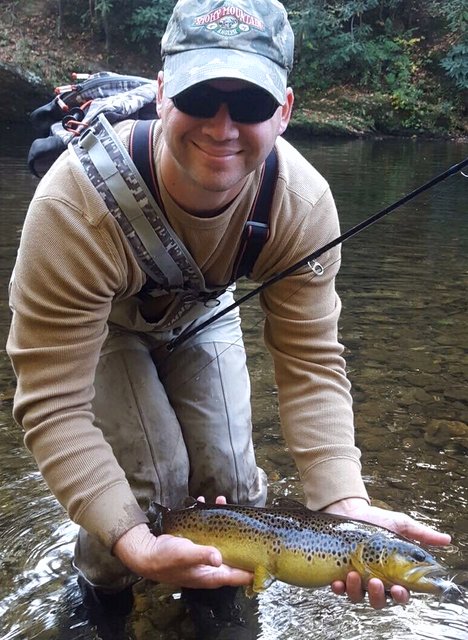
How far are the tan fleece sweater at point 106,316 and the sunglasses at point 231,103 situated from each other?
0.86 feet

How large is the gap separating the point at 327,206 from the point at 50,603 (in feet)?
5.47

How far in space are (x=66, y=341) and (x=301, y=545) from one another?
842 millimetres

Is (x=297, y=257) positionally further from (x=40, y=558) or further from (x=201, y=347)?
(x=40, y=558)

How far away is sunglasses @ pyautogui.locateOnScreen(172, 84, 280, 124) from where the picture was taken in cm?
194

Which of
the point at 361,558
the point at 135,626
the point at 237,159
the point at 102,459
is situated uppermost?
the point at 237,159

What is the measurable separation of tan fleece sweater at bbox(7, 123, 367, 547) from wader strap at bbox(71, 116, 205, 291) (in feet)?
0.11

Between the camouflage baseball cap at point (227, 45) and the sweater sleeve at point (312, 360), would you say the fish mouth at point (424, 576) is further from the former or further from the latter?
the camouflage baseball cap at point (227, 45)

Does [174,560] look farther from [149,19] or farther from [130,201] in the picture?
[149,19]

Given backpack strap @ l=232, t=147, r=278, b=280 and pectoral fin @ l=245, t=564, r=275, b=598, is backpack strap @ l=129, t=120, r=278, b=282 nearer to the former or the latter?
backpack strap @ l=232, t=147, r=278, b=280

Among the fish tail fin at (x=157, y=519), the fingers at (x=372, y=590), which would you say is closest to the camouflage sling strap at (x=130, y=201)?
the fish tail fin at (x=157, y=519)

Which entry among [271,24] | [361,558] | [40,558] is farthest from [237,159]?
[40,558]

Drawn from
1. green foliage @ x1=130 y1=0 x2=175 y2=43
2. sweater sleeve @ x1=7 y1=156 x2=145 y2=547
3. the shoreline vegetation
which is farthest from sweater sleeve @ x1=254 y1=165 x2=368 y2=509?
green foliage @ x1=130 y1=0 x2=175 y2=43

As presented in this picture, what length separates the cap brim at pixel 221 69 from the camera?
74.6 inches

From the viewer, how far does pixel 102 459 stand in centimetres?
208
